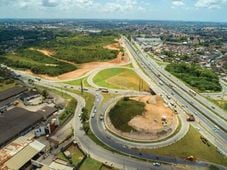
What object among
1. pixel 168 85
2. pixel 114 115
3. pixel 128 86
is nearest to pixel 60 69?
pixel 128 86

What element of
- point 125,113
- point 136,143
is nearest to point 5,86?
point 125,113

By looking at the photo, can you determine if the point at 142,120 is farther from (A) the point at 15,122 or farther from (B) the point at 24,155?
(A) the point at 15,122

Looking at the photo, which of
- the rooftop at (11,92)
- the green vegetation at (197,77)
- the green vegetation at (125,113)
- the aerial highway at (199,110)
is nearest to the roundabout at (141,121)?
the green vegetation at (125,113)

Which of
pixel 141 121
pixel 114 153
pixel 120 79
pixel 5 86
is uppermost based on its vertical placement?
pixel 141 121

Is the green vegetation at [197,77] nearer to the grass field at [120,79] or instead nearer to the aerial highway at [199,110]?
the aerial highway at [199,110]

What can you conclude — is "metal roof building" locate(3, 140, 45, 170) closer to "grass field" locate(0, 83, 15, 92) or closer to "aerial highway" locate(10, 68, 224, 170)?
"aerial highway" locate(10, 68, 224, 170)

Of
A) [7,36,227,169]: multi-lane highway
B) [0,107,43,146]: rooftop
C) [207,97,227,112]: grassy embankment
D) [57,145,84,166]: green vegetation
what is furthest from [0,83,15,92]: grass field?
[207,97,227,112]: grassy embankment
